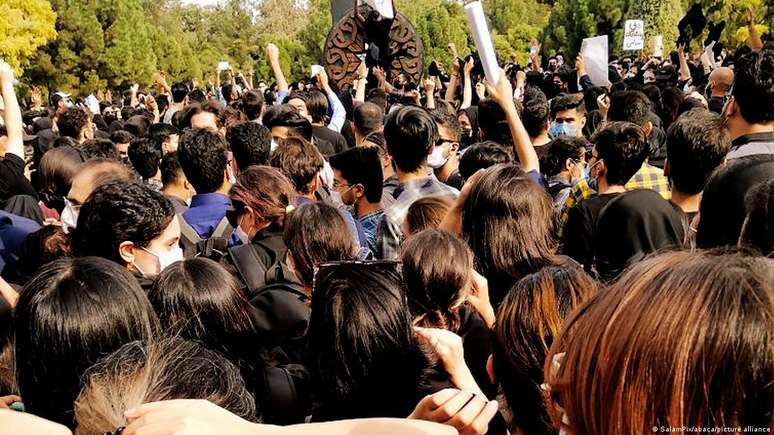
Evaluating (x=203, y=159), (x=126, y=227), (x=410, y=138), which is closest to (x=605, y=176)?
(x=410, y=138)

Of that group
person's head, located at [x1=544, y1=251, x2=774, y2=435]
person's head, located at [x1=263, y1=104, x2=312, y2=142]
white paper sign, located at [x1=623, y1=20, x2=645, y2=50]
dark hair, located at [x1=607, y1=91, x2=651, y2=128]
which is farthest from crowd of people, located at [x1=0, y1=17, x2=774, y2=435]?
white paper sign, located at [x1=623, y1=20, x2=645, y2=50]

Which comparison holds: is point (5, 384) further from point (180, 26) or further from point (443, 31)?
point (180, 26)

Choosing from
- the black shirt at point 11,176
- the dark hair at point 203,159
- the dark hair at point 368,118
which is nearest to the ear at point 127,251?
the dark hair at point 203,159

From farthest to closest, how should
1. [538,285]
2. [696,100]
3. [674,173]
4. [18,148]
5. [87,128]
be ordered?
[87,128] → [696,100] → [18,148] → [674,173] → [538,285]

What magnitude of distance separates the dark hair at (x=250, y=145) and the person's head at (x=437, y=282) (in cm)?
241

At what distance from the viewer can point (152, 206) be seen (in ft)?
10.1

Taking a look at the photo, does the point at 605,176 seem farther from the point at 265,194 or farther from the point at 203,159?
the point at 203,159

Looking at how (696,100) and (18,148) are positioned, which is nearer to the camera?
(18,148)

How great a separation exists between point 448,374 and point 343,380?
300mm

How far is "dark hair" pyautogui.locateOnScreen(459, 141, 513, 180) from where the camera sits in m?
4.57

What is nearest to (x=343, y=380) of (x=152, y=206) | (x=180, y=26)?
(x=152, y=206)

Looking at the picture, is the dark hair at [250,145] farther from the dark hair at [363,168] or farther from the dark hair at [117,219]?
the dark hair at [117,219]

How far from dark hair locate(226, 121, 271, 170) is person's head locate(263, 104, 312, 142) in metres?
1.12

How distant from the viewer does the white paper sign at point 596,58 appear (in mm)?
9023
